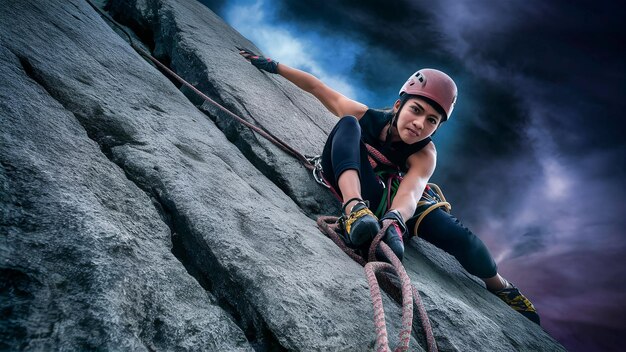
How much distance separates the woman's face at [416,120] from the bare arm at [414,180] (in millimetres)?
168

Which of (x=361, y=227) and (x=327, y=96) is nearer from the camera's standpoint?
(x=361, y=227)

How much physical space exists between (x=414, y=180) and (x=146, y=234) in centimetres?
180

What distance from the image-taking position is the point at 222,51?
3598mm

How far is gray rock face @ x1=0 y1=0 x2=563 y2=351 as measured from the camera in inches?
26.5

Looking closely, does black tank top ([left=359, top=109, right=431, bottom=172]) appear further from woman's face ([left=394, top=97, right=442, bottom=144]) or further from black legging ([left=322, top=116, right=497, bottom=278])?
black legging ([left=322, top=116, right=497, bottom=278])

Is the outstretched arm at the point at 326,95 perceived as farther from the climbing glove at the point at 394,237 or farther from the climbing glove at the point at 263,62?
the climbing glove at the point at 394,237

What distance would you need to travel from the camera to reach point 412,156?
2.43 metres

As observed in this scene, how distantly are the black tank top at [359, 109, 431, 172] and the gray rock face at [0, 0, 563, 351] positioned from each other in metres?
0.67

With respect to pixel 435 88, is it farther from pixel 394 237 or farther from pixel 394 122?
pixel 394 237

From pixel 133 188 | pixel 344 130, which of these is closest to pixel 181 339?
pixel 133 188

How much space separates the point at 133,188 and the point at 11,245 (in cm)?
50

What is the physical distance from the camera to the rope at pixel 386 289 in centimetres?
92

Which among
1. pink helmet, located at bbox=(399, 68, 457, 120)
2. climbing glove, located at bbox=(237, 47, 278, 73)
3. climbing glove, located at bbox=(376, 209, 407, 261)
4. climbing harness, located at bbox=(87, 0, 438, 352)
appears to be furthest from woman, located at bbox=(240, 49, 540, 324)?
climbing glove, located at bbox=(237, 47, 278, 73)

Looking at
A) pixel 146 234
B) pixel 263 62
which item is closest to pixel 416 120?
pixel 146 234
